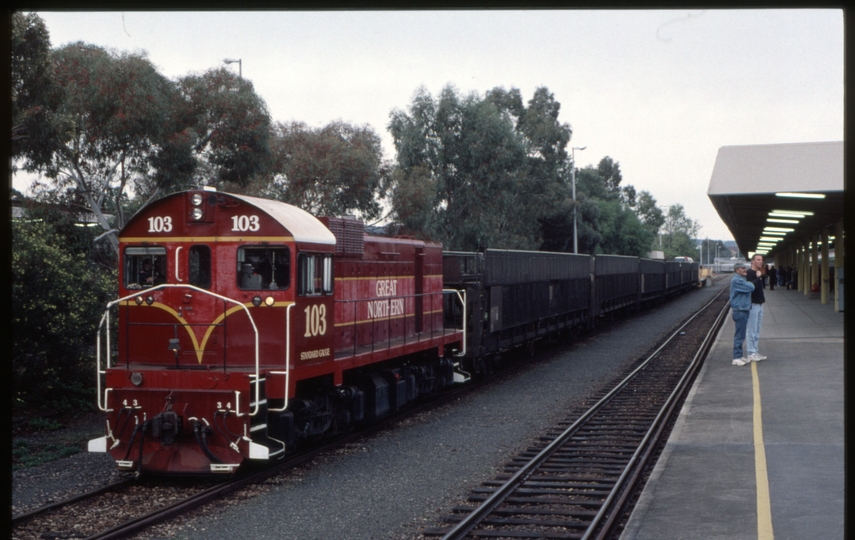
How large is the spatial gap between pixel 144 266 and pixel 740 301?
11.3 meters

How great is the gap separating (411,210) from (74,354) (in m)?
22.3

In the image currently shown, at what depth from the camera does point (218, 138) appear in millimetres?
22312

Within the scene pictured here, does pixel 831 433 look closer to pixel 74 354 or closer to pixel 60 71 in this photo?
Result: pixel 74 354

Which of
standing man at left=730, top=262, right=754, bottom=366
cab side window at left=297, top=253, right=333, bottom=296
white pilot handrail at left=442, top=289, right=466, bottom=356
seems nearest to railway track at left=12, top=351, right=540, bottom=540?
cab side window at left=297, top=253, right=333, bottom=296

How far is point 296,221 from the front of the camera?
9.80 metres

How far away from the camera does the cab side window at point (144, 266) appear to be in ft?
31.7

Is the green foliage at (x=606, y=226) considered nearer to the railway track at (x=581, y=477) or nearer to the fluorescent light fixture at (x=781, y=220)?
the fluorescent light fixture at (x=781, y=220)

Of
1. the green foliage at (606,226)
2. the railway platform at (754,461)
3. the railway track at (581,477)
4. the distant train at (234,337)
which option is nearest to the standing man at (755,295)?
the railway platform at (754,461)

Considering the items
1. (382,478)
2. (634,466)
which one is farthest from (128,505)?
(634,466)

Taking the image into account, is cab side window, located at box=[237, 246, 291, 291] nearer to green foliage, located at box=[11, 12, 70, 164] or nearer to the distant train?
the distant train

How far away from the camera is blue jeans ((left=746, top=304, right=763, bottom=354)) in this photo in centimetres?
1566

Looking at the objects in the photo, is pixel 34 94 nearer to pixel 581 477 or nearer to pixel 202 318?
pixel 202 318

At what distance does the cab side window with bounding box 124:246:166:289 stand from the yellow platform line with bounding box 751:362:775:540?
271 inches

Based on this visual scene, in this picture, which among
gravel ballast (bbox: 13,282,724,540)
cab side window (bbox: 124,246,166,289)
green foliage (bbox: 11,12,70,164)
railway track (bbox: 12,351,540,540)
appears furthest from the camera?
green foliage (bbox: 11,12,70,164)
